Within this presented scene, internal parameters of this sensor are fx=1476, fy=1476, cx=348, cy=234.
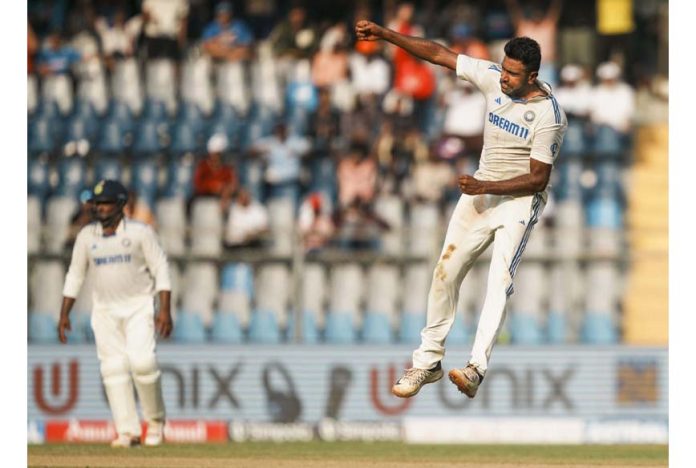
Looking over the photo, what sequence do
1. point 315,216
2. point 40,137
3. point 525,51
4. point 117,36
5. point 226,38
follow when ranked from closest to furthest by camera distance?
point 525,51, point 315,216, point 40,137, point 226,38, point 117,36

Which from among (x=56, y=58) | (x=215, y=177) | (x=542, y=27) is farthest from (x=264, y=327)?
(x=542, y=27)

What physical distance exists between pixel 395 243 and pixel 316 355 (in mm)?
1536

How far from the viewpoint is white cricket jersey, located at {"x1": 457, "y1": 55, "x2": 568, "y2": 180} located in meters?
9.88

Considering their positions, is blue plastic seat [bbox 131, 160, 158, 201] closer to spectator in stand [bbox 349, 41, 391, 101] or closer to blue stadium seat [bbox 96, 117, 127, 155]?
blue stadium seat [bbox 96, 117, 127, 155]

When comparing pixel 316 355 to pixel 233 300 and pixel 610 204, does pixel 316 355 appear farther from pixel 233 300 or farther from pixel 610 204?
pixel 610 204

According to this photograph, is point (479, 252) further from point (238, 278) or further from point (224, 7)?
point (224, 7)

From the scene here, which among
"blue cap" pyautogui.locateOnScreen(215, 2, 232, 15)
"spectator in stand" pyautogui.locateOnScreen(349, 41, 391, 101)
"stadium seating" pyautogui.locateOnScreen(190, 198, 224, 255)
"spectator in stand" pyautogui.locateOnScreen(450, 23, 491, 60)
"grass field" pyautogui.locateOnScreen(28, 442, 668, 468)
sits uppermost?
"blue cap" pyautogui.locateOnScreen(215, 2, 232, 15)

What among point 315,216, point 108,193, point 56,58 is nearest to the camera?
point 108,193

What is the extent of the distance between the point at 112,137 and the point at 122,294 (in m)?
6.55

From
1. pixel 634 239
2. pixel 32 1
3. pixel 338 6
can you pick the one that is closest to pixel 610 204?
pixel 634 239

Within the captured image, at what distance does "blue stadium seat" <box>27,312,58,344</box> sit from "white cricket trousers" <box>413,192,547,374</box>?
7.07 m

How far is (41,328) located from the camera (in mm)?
16406

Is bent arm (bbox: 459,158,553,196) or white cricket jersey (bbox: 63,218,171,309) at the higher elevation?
bent arm (bbox: 459,158,553,196)

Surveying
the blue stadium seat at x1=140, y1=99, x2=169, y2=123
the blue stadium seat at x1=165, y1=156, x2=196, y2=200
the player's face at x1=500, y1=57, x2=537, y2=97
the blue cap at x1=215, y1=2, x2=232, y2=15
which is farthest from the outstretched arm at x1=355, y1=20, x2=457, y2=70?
the blue cap at x1=215, y1=2, x2=232, y2=15
